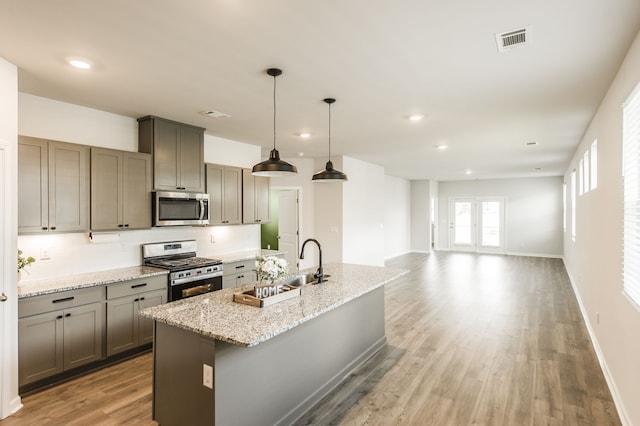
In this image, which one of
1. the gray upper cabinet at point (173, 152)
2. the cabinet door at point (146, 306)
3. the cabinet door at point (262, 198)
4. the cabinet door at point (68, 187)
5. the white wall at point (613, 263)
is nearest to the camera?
the white wall at point (613, 263)

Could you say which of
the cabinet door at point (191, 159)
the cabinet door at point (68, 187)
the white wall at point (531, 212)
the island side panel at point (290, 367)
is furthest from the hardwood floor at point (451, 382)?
the white wall at point (531, 212)

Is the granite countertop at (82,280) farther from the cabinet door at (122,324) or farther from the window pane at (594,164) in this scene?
the window pane at (594,164)

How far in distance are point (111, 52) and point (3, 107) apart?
103cm

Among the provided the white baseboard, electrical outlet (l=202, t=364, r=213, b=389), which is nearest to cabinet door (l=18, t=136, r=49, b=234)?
electrical outlet (l=202, t=364, r=213, b=389)

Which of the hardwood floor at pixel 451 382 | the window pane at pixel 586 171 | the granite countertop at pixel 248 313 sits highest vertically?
the window pane at pixel 586 171

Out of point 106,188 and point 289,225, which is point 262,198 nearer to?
point 289,225

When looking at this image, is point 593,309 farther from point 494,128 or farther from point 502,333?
point 494,128

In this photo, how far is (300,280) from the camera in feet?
11.3

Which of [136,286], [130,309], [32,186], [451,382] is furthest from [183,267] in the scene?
[451,382]

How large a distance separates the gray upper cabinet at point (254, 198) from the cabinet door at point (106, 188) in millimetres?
1866

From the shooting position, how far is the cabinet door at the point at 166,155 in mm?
4191

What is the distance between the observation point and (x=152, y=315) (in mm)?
2328

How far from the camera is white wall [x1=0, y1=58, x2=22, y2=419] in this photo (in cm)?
266

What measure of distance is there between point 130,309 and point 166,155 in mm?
1864
